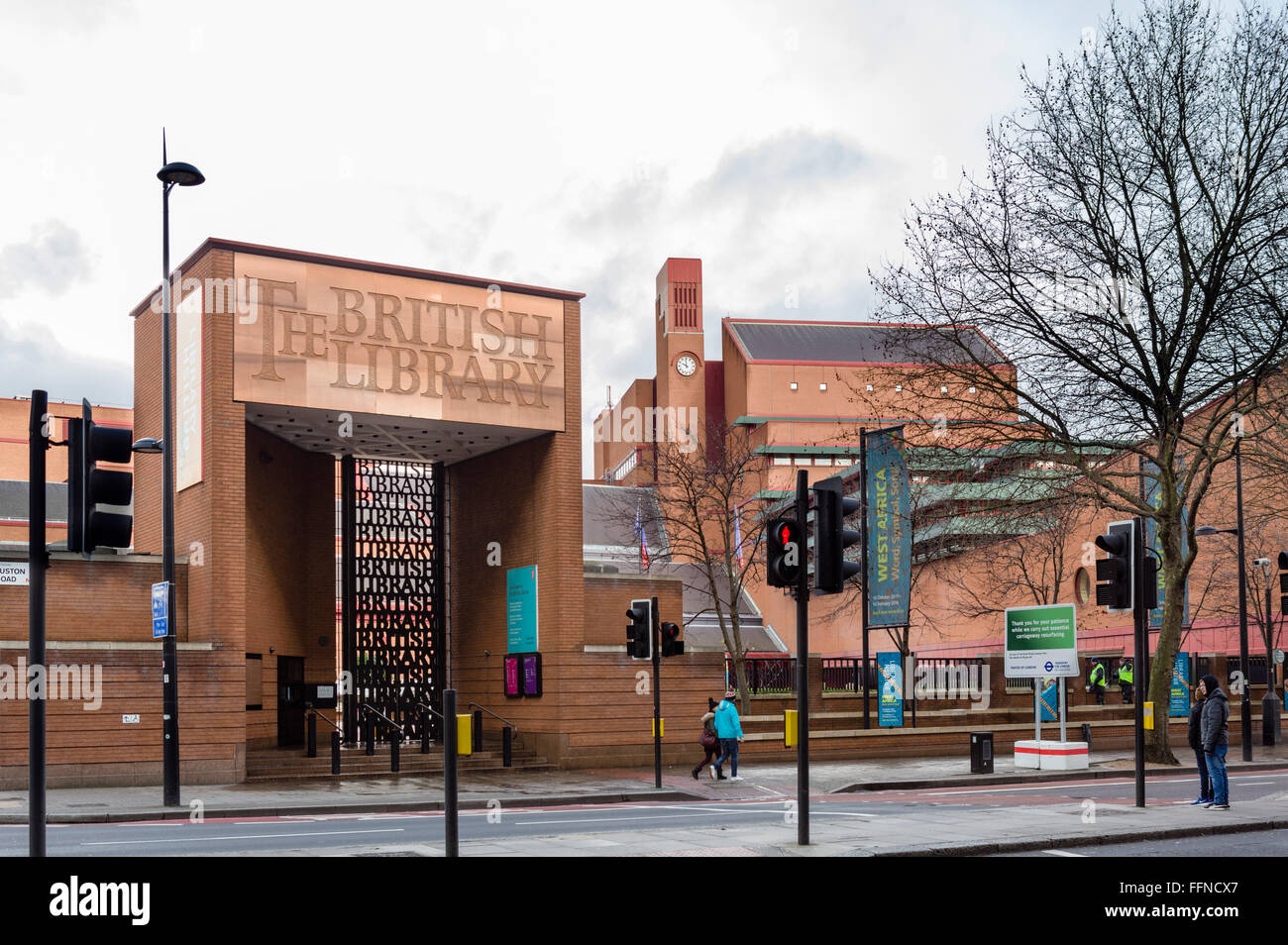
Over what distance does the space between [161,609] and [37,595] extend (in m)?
13.2

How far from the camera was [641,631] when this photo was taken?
23.6 meters

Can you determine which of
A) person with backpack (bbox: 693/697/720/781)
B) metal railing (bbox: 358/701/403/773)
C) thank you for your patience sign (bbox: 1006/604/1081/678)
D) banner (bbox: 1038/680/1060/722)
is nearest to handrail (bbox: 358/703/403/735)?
metal railing (bbox: 358/701/403/773)

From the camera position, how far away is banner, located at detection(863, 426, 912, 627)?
98.4ft

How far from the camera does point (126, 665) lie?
24062 millimetres

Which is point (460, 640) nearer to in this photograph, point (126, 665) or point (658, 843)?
point (126, 665)

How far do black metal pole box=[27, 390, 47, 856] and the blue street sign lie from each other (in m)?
12.7

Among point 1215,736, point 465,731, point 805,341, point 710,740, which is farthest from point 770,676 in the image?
point 805,341

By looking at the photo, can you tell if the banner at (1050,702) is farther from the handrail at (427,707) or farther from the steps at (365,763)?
the handrail at (427,707)

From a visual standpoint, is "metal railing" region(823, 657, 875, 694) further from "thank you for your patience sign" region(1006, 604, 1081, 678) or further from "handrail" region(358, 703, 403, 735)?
"handrail" region(358, 703, 403, 735)

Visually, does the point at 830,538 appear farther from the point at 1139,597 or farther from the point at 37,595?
the point at 37,595

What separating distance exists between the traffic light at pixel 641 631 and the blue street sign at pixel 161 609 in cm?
759

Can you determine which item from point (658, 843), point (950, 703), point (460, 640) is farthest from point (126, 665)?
point (950, 703)

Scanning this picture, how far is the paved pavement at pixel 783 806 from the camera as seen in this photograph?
13609mm

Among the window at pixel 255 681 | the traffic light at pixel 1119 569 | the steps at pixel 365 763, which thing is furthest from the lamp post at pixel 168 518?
the traffic light at pixel 1119 569
